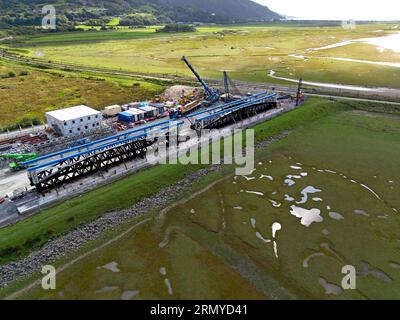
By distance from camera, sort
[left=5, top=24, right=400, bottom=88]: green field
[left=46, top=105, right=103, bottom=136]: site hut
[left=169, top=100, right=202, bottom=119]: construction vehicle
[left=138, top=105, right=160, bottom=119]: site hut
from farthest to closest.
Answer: [left=5, top=24, right=400, bottom=88]: green field, [left=169, top=100, right=202, bottom=119]: construction vehicle, [left=138, top=105, right=160, bottom=119]: site hut, [left=46, top=105, right=103, bottom=136]: site hut

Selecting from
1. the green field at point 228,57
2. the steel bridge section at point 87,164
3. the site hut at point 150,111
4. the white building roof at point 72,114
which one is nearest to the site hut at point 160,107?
the site hut at point 150,111

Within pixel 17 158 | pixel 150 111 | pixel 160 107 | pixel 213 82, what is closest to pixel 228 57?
pixel 213 82

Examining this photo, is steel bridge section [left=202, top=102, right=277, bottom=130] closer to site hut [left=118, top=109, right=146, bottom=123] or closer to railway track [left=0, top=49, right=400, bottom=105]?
railway track [left=0, top=49, right=400, bottom=105]

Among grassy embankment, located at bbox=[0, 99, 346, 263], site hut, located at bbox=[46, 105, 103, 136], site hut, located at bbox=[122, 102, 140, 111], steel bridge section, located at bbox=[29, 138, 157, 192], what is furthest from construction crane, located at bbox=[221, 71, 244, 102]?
grassy embankment, located at bbox=[0, 99, 346, 263]

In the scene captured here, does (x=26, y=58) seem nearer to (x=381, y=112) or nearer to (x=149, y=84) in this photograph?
(x=149, y=84)

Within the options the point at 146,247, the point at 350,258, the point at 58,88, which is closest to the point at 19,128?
the point at 58,88

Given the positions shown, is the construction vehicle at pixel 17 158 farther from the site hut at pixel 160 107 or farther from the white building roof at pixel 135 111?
the site hut at pixel 160 107
